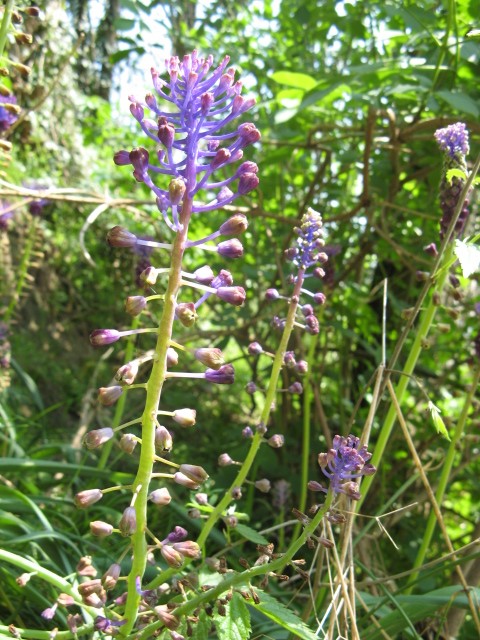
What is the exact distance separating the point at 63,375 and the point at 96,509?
2.25 metres

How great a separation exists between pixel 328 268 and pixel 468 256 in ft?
4.95

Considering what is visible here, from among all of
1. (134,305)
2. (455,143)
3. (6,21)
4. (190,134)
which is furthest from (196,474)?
(6,21)

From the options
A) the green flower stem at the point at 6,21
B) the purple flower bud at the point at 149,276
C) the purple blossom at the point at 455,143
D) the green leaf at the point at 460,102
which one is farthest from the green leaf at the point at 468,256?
the green flower stem at the point at 6,21

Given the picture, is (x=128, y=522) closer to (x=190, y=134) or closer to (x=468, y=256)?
(x=190, y=134)

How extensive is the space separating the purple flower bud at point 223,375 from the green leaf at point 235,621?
0.45 metres

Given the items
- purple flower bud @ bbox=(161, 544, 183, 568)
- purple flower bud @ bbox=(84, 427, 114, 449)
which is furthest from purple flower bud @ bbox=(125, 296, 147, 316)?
purple flower bud @ bbox=(161, 544, 183, 568)

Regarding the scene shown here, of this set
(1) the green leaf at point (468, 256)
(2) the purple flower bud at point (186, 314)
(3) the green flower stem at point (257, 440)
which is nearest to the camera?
(2) the purple flower bud at point (186, 314)

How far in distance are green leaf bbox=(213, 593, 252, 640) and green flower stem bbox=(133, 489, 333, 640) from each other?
0.03 metres

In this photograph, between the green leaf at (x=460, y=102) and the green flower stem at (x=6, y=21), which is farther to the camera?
the green leaf at (x=460, y=102)

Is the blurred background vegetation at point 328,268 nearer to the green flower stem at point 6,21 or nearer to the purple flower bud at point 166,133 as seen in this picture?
the green flower stem at point 6,21

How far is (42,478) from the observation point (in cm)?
322

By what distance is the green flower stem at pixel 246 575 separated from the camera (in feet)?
4.38

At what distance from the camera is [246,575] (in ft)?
4.45

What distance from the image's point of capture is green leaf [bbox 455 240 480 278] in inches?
58.0
